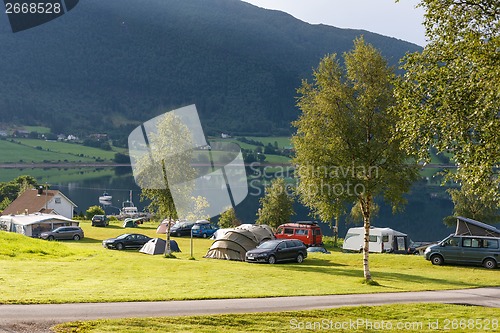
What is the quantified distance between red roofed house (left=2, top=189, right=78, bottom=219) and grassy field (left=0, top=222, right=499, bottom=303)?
45.4 m

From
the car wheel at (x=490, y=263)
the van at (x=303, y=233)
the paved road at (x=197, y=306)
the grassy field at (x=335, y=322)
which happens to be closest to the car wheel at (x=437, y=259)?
the car wheel at (x=490, y=263)

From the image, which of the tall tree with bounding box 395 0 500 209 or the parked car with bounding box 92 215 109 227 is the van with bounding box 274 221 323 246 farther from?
the tall tree with bounding box 395 0 500 209

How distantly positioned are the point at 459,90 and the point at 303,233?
3480cm

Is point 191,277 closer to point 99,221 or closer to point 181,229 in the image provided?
point 181,229

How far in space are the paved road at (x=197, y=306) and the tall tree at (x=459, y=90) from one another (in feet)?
20.5

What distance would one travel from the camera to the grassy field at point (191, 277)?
19016 mm

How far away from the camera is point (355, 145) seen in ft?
84.6

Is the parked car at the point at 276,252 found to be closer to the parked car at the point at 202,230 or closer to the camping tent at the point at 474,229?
the camping tent at the point at 474,229

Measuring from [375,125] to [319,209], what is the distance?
16.0 feet

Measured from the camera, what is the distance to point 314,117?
2633 cm

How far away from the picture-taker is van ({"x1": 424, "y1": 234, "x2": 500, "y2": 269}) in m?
31.9

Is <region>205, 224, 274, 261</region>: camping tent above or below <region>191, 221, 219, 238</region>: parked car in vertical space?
above

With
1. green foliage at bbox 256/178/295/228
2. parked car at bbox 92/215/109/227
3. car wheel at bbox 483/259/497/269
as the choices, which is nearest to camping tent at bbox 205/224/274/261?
car wheel at bbox 483/259/497/269

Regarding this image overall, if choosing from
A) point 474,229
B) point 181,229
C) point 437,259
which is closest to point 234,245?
point 437,259
